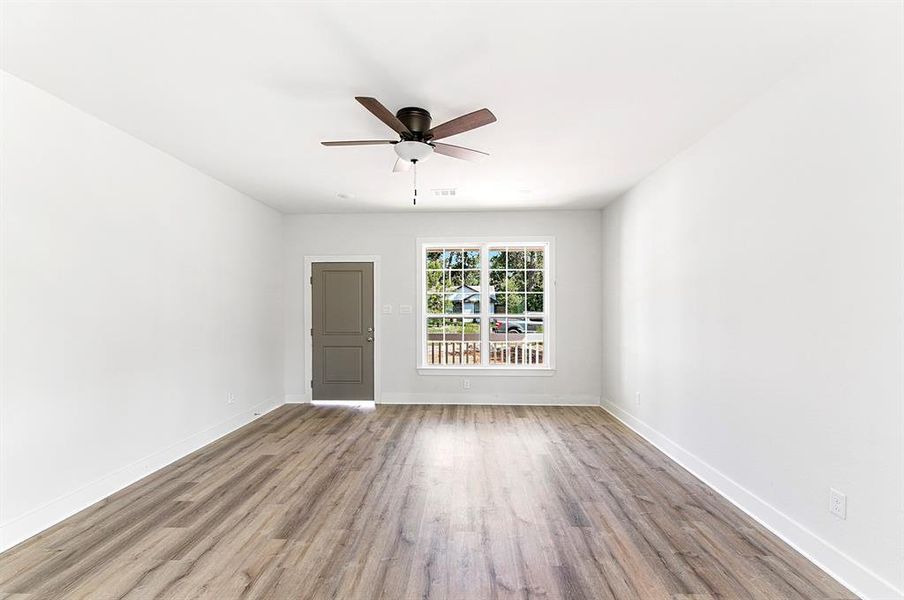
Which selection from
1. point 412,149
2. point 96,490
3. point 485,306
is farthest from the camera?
point 485,306

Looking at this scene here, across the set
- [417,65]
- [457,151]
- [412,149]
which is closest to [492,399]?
[457,151]

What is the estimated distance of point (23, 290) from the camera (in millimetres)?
2648

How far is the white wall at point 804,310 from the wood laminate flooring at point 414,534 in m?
0.30

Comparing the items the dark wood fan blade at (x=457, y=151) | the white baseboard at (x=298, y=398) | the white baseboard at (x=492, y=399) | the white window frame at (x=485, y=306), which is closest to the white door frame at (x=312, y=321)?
the white baseboard at (x=298, y=398)

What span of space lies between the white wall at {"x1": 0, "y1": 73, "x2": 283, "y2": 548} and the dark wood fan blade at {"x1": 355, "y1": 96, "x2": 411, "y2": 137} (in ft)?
6.94

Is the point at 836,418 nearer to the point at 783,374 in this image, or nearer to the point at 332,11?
the point at 783,374

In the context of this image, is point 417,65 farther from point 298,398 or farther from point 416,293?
point 298,398

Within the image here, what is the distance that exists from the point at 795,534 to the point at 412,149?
3270 millimetres

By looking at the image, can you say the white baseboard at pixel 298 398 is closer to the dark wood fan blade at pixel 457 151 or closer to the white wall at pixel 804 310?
the dark wood fan blade at pixel 457 151

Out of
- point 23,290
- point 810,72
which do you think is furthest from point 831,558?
point 23,290

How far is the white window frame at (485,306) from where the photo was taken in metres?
6.14

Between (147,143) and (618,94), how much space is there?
3669 millimetres

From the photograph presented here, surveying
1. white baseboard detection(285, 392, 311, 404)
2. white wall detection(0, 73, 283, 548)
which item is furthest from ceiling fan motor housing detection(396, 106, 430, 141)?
white baseboard detection(285, 392, 311, 404)

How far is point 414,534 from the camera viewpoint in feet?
8.72
